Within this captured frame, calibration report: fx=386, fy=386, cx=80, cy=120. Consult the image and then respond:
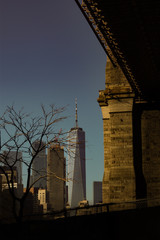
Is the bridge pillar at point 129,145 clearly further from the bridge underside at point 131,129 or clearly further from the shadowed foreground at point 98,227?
the shadowed foreground at point 98,227

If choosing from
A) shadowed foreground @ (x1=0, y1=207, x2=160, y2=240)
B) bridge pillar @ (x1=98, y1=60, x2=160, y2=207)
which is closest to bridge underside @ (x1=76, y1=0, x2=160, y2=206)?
bridge pillar @ (x1=98, y1=60, x2=160, y2=207)

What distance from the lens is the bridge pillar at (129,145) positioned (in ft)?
73.8

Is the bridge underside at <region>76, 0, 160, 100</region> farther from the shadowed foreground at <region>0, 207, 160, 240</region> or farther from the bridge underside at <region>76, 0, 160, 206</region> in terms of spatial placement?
the shadowed foreground at <region>0, 207, 160, 240</region>

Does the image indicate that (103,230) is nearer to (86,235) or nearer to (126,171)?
(86,235)

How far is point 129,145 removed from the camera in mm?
22766

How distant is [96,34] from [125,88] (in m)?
7.32

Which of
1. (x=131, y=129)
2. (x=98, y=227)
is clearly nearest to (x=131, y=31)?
(x=98, y=227)

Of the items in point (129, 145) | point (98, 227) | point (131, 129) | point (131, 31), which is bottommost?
point (98, 227)

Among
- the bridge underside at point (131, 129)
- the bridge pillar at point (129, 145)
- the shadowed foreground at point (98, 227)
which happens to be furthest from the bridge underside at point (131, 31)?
the shadowed foreground at point (98, 227)

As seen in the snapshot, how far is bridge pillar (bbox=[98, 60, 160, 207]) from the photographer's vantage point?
885 inches

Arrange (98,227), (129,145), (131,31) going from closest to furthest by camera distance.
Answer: (98,227), (131,31), (129,145)

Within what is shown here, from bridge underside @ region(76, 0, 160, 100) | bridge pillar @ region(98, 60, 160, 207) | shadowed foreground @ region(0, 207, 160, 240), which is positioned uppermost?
bridge underside @ region(76, 0, 160, 100)

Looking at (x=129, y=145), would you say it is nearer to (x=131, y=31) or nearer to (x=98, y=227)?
(x=131, y=31)

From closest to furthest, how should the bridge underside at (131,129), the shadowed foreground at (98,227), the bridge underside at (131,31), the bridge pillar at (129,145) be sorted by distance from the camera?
1. the shadowed foreground at (98,227)
2. the bridge underside at (131,31)
3. the bridge underside at (131,129)
4. the bridge pillar at (129,145)
